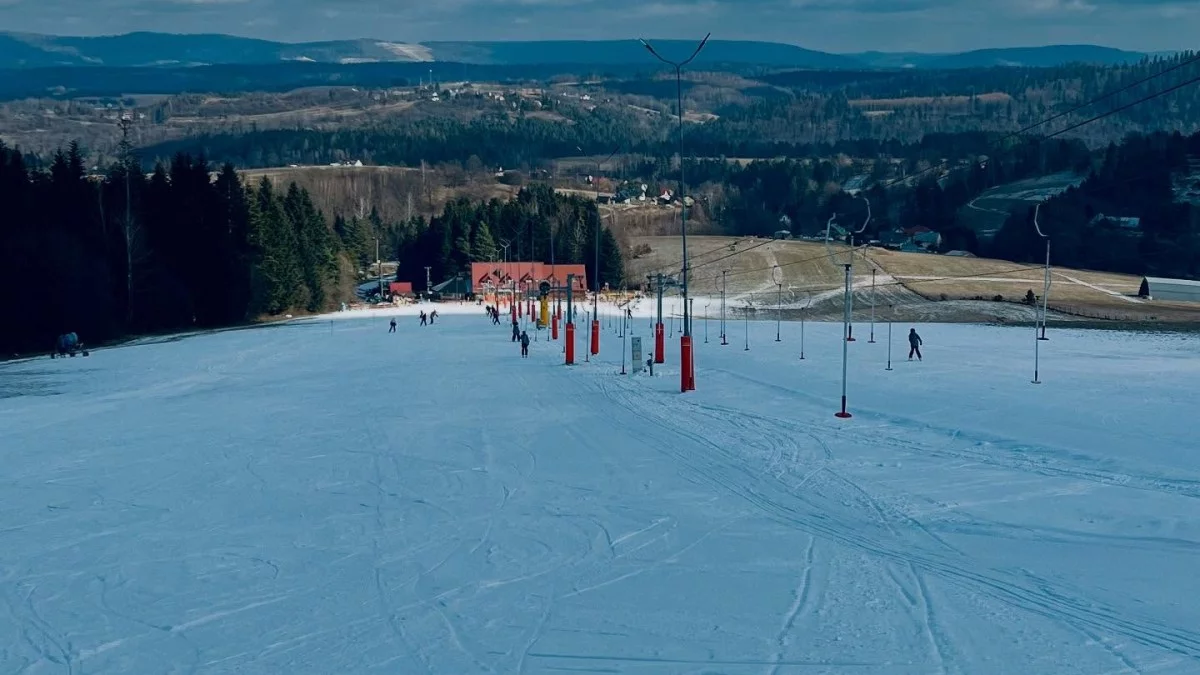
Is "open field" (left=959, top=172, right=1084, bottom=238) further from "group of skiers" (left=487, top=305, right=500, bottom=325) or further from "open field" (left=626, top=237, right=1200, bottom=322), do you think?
"group of skiers" (left=487, top=305, right=500, bottom=325)

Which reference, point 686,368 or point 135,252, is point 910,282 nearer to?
point 135,252

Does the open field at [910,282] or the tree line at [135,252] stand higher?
the tree line at [135,252]

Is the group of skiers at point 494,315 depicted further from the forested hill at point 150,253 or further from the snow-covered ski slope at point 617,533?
the snow-covered ski slope at point 617,533

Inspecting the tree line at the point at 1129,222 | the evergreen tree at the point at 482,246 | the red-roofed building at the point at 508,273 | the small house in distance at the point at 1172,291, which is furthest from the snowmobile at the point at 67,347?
the tree line at the point at 1129,222

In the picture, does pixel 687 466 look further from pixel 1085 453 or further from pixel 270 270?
pixel 270 270

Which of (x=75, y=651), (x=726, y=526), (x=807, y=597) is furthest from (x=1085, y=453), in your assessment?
(x=75, y=651)

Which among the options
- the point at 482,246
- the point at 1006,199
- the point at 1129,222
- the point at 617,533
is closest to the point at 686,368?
the point at 617,533

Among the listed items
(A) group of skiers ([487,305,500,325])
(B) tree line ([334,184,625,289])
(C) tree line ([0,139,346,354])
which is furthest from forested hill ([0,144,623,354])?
(A) group of skiers ([487,305,500,325])
